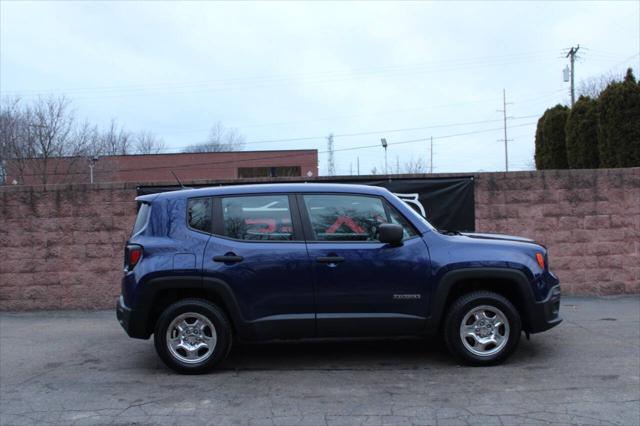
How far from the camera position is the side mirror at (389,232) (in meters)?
5.41

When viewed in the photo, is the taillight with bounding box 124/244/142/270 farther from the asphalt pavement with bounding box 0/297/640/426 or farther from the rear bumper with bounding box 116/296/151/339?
the asphalt pavement with bounding box 0/297/640/426

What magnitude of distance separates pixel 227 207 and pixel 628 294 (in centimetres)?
695

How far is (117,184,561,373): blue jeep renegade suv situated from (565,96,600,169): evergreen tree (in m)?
9.99

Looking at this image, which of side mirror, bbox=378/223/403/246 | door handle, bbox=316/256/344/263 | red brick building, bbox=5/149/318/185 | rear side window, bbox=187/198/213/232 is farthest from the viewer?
red brick building, bbox=5/149/318/185

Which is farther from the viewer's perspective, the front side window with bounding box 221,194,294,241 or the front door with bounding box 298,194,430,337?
the front side window with bounding box 221,194,294,241

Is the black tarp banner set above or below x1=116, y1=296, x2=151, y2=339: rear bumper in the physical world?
above

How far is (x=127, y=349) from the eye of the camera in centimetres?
674

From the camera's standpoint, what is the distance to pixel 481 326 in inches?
222

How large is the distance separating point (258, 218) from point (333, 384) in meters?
1.76

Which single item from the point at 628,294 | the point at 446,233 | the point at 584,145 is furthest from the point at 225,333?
the point at 584,145

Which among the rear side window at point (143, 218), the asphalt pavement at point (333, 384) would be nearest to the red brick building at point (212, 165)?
the asphalt pavement at point (333, 384)

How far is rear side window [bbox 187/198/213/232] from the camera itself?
18.8 feet

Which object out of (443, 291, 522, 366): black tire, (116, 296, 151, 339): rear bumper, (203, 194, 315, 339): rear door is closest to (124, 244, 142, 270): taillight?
(116, 296, 151, 339): rear bumper

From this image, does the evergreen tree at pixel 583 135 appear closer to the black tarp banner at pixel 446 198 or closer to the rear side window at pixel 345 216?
the black tarp banner at pixel 446 198
